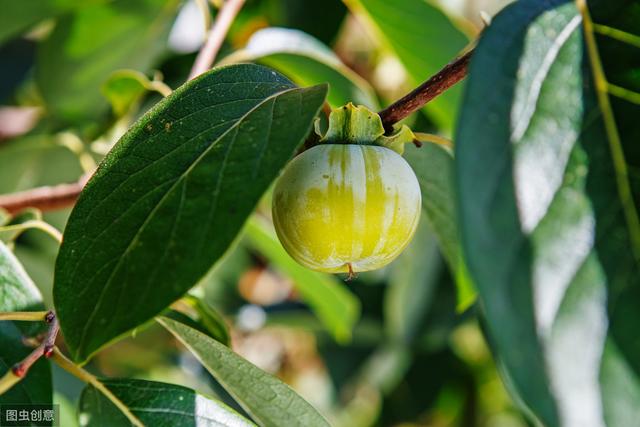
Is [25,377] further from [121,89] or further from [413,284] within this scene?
[413,284]

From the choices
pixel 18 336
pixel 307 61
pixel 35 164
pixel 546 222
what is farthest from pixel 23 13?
pixel 546 222

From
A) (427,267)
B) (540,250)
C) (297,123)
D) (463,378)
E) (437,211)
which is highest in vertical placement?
(297,123)

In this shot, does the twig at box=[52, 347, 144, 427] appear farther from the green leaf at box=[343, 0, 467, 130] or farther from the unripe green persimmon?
the green leaf at box=[343, 0, 467, 130]

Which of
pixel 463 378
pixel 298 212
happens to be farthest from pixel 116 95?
pixel 463 378

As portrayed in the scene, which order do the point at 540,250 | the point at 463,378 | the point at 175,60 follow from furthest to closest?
the point at 463,378, the point at 175,60, the point at 540,250

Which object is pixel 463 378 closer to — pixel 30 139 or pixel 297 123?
pixel 30 139

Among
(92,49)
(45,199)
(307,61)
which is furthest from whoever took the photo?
(92,49)

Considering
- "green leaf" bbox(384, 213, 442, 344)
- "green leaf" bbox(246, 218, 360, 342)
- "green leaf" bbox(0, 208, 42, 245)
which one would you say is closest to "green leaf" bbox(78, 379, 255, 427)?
"green leaf" bbox(0, 208, 42, 245)
